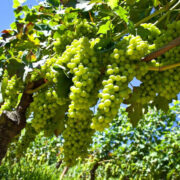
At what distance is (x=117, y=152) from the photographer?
6168 millimetres

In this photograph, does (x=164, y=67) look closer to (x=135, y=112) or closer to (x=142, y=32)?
(x=142, y=32)

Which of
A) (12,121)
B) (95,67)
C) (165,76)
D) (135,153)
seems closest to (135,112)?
(165,76)

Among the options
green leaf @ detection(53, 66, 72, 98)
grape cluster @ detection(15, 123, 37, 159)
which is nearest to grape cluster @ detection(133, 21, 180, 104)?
green leaf @ detection(53, 66, 72, 98)

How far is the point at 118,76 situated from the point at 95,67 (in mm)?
145

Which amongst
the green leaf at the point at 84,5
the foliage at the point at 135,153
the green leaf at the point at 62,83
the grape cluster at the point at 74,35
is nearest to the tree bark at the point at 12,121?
Result: the grape cluster at the point at 74,35

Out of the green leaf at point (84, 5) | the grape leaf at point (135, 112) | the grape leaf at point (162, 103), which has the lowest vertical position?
the grape leaf at point (135, 112)

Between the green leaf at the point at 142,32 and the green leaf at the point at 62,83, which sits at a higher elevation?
the green leaf at the point at 142,32

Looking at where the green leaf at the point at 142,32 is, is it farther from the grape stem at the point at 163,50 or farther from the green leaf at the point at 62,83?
the green leaf at the point at 62,83

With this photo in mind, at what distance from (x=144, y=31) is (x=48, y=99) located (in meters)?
0.73

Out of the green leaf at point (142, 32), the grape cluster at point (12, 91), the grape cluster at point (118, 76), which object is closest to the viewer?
the grape cluster at point (118, 76)

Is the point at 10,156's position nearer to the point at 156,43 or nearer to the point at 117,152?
the point at 117,152

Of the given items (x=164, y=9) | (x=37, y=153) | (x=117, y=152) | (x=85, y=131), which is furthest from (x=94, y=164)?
(x=164, y=9)

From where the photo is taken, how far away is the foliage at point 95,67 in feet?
3.21

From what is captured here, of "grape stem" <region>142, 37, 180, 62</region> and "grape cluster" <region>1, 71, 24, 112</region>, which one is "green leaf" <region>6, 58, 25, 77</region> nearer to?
"grape cluster" <region>1, 71, 24, 112</region>
